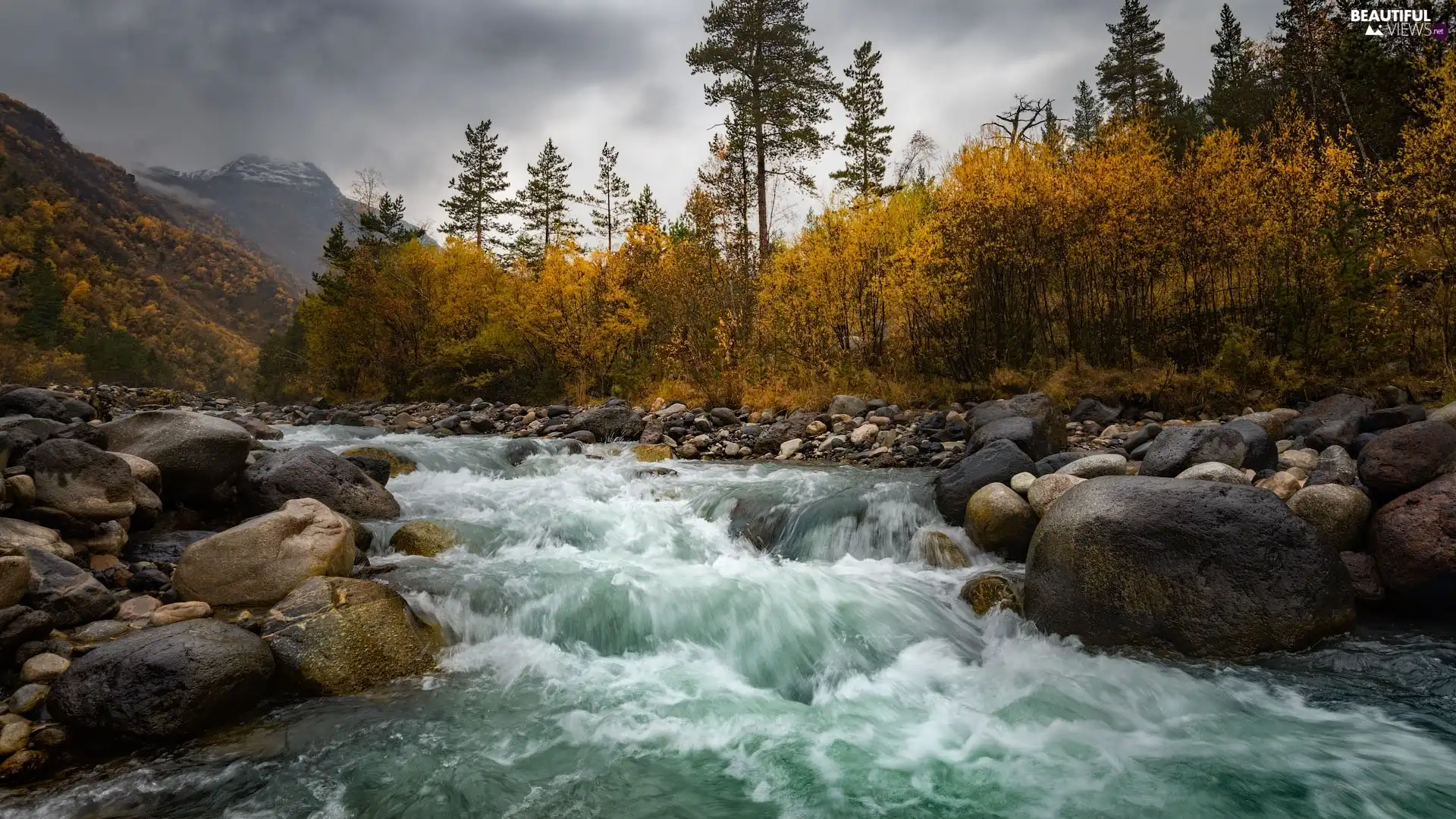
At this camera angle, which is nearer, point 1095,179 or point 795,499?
point 795,499

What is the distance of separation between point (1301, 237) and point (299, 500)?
15.6m

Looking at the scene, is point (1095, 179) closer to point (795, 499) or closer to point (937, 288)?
point (937, 288)

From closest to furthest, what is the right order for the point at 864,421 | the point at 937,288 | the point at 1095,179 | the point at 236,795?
the point at 236,795, the point at 1095,179, the point at 864,421, the point at 937,288

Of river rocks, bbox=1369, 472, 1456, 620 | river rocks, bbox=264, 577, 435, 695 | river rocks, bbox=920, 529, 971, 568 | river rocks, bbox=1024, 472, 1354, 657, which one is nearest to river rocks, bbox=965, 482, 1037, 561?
A: river rocks, bbox=920, 529, 971, 568

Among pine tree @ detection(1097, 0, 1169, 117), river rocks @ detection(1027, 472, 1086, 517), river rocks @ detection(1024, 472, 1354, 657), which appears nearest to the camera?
river rocks @ detection(1024, 472, 1354, 657)

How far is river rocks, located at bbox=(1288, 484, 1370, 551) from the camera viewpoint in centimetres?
548

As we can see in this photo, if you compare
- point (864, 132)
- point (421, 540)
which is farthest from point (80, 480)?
point (864, 132)

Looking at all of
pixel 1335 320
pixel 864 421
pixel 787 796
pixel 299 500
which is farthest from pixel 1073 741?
pixel 1335 320

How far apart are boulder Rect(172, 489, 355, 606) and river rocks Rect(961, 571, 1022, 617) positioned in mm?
5668

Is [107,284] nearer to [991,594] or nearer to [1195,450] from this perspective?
[991,594]

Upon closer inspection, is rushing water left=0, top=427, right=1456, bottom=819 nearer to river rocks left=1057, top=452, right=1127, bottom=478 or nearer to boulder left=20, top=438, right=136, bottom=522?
river rocks left=1057, top=452, right=1127, bottom=478

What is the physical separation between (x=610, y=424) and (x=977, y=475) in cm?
1092

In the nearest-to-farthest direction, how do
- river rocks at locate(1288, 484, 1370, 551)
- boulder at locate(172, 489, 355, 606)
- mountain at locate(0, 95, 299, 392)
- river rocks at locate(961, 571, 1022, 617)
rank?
boulder at locate(172, 489, 355, 606), river rocks at locate(1288, 484, 1370, 551), river rocks at locate(961, 571, 1022, 617), mountain at locate(0, 95, 299, 392)

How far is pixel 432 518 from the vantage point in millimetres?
8344
